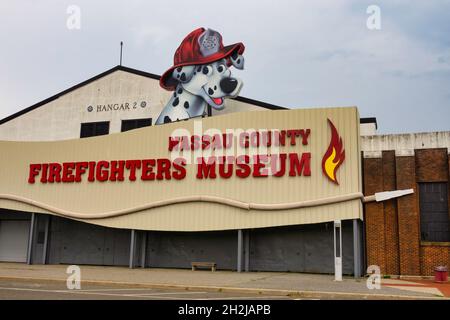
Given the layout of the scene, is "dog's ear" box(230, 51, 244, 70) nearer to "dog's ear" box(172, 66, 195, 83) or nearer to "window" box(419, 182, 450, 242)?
"dog's ear" box(172, 66, 195, 83)

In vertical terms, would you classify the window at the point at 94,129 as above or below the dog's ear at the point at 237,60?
below

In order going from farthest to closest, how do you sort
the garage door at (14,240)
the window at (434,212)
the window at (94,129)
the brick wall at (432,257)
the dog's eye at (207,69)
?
the window at (94,129), the garage door at (14,240), the dog's eye at (207,69), the window at (434,212), the brick wall at (432,257)

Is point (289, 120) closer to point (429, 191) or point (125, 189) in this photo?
point (429, 191)

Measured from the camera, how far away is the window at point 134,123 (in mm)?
38256

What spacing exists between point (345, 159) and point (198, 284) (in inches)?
440

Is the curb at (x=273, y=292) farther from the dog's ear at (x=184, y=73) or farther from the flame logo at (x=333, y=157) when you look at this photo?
the dog's ear at (x=184, y=73)

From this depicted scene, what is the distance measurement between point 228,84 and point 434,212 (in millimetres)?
14817

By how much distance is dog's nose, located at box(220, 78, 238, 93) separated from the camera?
33841 mm

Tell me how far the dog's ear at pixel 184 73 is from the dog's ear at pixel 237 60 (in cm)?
304

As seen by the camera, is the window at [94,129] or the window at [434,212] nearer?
the window at [434,212]

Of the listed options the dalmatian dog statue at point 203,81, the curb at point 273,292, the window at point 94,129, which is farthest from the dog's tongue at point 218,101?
the curb at point 273,292

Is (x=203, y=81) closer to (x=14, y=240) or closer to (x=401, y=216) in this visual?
(x=401, y=216)

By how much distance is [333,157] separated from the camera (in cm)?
2727

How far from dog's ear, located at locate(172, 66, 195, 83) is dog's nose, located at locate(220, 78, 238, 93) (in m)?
2.51
